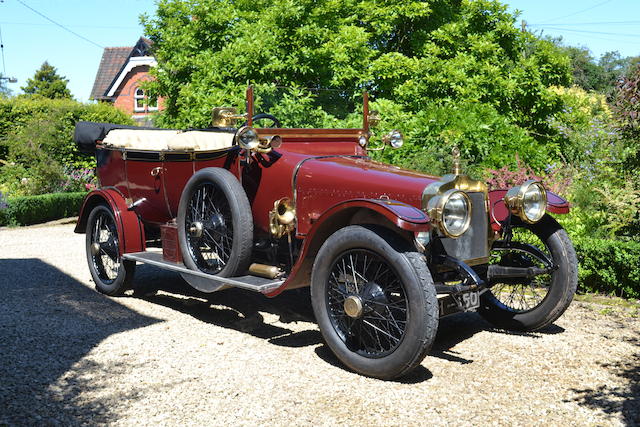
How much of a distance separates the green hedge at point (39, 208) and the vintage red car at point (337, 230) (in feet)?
26.1

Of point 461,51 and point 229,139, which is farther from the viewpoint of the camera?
point 461,51

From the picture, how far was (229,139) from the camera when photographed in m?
5.20

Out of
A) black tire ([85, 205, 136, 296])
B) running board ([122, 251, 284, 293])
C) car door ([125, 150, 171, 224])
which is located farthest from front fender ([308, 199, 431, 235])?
black tire ([85, 205, 136, 296])

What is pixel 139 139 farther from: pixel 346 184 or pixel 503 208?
pixel 503 208

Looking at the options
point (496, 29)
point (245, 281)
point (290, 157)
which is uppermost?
point (496, 29)

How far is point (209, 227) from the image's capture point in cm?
508

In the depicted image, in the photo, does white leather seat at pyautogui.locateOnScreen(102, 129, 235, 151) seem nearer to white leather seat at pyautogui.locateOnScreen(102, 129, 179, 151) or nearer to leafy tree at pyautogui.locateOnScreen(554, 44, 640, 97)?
white leather seat at pyautogui.locateOnScreen(102, 129, 179, 151)

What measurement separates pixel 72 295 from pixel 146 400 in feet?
10.4

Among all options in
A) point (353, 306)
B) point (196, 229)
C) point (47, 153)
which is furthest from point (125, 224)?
point (47, 153)

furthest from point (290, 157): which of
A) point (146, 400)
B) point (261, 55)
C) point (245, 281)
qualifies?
point (261, 55)

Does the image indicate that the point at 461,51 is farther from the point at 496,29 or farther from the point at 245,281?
the point at 245,281

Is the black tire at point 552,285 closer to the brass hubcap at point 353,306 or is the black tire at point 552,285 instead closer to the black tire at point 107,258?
the brass hubcap at point 353,306

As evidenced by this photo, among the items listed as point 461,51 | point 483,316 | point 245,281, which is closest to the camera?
point 245,281

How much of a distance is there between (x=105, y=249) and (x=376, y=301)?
3479mm
